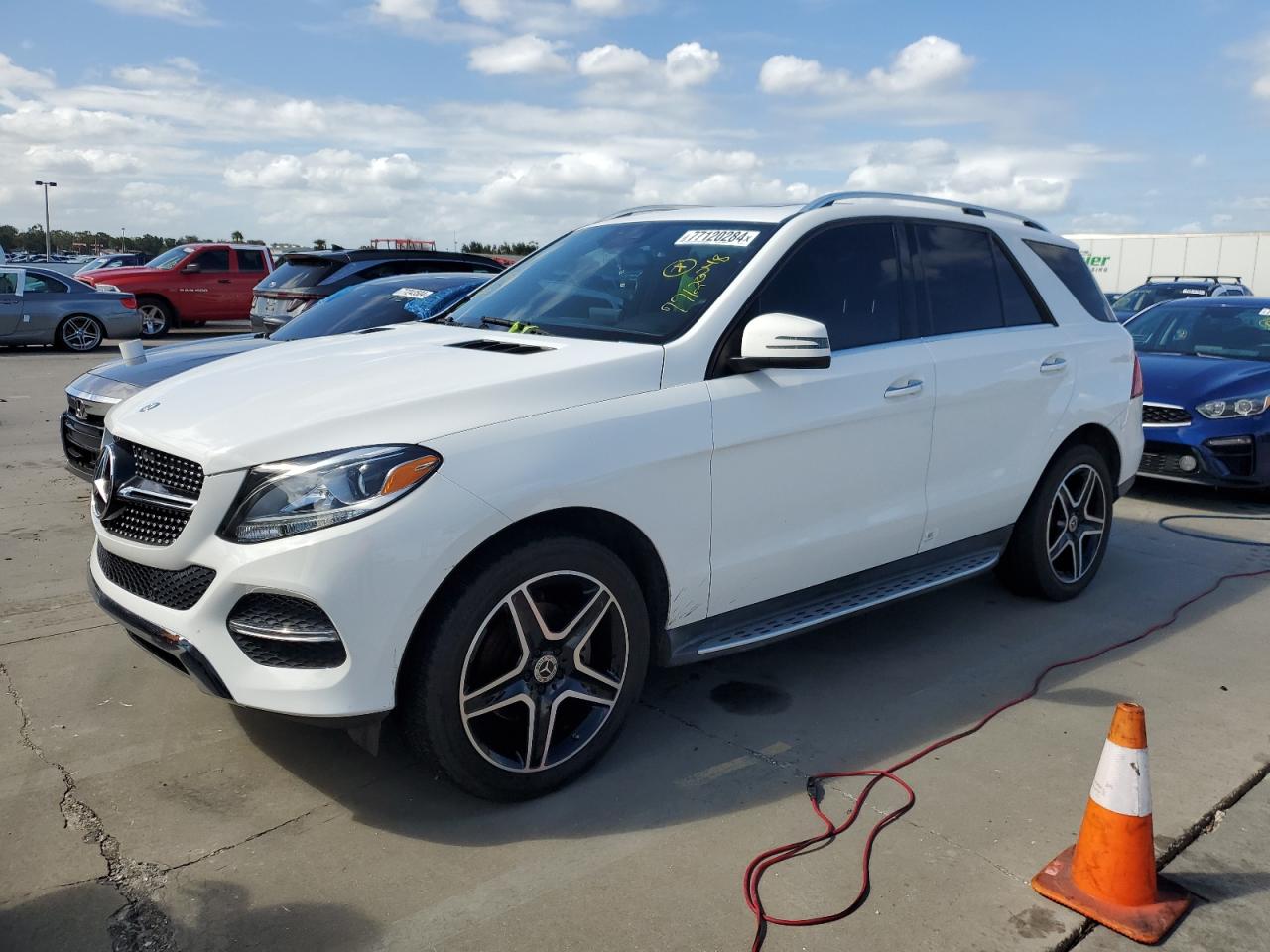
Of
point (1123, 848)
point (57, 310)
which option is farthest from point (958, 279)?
point (57, 310)

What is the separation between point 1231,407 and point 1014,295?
12.1ft

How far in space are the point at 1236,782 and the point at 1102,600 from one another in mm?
2000

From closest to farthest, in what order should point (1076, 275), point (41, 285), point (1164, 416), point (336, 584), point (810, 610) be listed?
point (336, 584) < point (810, 610) < point (1076, 275) < point (1164, 416) < point (41, 285)

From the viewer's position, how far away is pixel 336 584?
9.34 feet

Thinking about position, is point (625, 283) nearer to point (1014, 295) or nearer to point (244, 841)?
point (1014, 295)

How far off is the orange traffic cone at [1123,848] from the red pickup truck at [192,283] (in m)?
20.2

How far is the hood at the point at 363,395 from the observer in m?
3.02

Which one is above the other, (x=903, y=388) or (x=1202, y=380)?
(x=903, y=388)

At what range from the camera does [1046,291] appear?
5.23m

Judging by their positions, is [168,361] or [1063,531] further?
[168,361]

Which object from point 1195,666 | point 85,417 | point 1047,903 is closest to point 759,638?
point 1047,903

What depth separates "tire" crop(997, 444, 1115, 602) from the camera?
5.16m

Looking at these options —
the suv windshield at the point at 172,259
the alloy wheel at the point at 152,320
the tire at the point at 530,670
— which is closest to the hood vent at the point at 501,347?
the tire at the point at 530,670

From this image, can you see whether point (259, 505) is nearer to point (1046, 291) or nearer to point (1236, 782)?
point (1236, 782)
